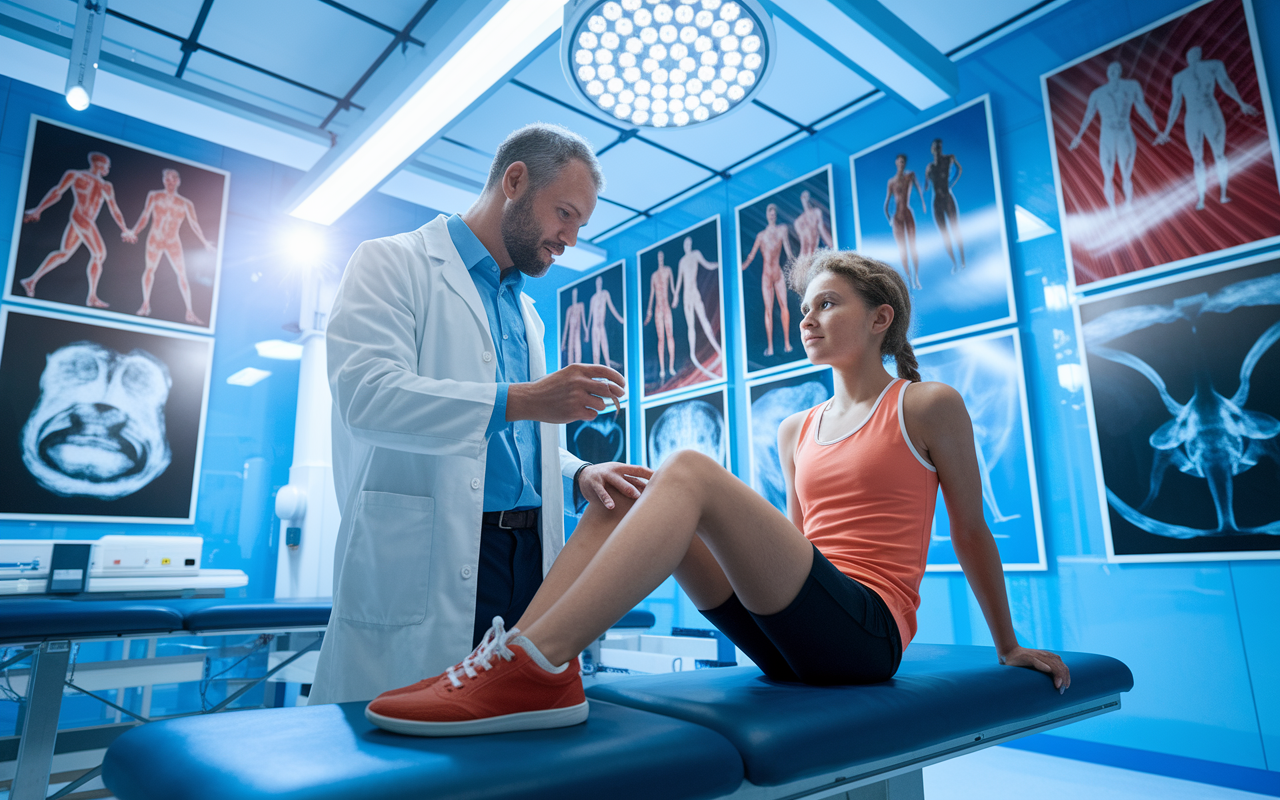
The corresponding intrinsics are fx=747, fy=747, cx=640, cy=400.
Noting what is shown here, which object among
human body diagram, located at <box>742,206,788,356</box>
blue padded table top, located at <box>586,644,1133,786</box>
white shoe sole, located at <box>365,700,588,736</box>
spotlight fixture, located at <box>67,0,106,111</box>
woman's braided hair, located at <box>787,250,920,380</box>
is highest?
spotlight fixture, located at <box>67,0,106,111</box>

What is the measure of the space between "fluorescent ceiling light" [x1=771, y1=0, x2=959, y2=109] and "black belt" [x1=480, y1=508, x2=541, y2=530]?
203cm

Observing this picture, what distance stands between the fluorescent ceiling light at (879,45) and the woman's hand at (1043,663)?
2.19m

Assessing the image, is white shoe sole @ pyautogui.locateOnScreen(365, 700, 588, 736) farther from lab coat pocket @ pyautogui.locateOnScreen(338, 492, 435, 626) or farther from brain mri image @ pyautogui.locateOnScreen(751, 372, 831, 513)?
brain mri image @ pyautogui.locateOnScreen(751, 372, 831, 513)

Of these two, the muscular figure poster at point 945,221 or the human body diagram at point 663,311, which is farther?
the human body diagram at point 663,311

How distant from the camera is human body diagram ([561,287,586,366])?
5062mm

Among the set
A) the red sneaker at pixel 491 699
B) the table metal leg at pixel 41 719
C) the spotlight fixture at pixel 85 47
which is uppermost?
the spotlight fixture at pixel 85 47

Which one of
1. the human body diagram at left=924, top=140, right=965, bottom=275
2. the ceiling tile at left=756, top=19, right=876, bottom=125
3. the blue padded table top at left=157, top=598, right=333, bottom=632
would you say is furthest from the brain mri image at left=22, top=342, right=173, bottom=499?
the human body diagram at left=924, top=140, right=965, bottom=275

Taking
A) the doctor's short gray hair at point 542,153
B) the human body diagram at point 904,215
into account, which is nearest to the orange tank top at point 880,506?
the doctor's short gray hair at point 542,153

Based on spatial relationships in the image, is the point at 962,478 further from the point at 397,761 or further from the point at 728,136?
the point at 728,136

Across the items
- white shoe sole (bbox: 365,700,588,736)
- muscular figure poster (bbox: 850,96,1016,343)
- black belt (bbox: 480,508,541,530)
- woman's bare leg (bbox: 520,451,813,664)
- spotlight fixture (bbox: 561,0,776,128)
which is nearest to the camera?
white shoe sole (bbox: 365,700,588,736)

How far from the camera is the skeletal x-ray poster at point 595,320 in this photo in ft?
15.6

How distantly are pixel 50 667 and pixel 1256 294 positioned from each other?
3653mm

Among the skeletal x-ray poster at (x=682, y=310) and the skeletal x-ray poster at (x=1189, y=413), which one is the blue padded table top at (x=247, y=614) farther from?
the skeletal x-ray poster at (x=1189, y=413)

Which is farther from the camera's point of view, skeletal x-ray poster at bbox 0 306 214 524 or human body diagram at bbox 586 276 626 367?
human body diagram at bbox 586 276 626 367
